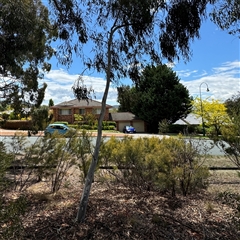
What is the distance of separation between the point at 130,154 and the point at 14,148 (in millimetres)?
2725

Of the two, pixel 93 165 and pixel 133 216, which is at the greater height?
pixel 93 165

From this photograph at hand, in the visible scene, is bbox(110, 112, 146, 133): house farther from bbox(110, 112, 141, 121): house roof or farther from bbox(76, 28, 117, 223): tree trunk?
bbox(76, 28, 117, 223): tree trunk

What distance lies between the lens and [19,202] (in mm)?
2537

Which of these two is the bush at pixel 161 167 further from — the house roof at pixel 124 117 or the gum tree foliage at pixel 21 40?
the house roof at pixel 124 117

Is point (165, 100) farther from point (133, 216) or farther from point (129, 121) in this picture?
point (133, 216)

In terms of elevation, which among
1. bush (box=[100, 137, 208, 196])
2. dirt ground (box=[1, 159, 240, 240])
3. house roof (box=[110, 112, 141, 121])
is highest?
house roof (box=[110, 112, 141, 121])

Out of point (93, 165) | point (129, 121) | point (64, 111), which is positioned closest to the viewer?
point (93, 165)

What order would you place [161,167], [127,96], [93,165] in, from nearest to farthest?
[93,165], [127,96], [161,167]

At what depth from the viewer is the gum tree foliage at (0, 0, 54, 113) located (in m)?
5.33

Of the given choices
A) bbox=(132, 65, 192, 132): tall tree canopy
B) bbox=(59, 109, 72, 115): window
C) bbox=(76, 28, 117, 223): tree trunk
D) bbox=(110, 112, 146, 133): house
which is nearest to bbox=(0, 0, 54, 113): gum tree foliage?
bbox=(76, 28, 117, 223): tree trunk

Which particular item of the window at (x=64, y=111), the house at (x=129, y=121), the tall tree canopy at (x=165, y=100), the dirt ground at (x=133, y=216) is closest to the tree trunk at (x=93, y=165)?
the dirt ground at (x=133, y=216)

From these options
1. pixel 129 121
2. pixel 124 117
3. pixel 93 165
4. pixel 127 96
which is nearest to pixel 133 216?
pixel 93 165

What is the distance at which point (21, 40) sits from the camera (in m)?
6.35

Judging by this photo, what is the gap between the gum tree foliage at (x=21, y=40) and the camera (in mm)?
5328
